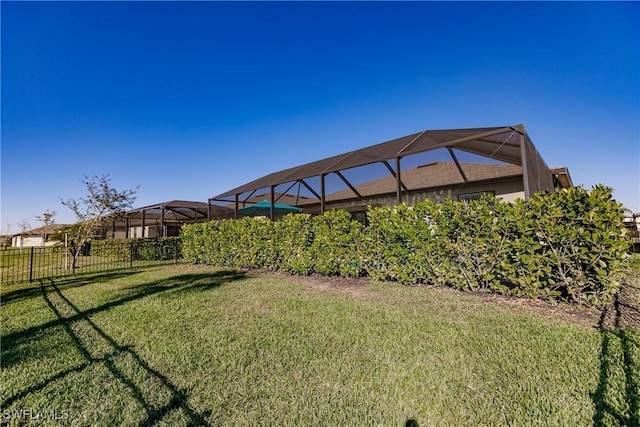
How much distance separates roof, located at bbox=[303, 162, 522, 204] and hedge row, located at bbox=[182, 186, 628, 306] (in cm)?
427

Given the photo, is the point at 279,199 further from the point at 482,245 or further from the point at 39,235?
the point at 39,235

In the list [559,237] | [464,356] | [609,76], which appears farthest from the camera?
[609,76]

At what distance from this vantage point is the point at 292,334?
133 inches

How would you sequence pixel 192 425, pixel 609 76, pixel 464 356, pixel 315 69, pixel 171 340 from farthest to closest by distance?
pixel 315 69
pixel 609 76
pixel 171 340
pixel 464 356
pixel 192 425

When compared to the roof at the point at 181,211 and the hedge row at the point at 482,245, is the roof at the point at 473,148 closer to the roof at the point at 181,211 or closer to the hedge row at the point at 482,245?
the hedge row at the point at 482,245

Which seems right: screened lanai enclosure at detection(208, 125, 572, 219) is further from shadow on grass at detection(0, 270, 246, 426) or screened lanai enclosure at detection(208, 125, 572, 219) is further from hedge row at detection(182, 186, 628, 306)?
shadow on grass at detection(0, 270, 246, 426)

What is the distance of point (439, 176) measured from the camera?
1121cm

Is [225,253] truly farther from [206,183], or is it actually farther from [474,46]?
[474,46]

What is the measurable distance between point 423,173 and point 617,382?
10.1 metres

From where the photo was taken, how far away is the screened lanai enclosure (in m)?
6.56

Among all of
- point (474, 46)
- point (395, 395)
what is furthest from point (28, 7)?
point (474, 46)

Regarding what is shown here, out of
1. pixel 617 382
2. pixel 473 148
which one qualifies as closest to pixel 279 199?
pixel 473 148

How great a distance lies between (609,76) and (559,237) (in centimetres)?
872

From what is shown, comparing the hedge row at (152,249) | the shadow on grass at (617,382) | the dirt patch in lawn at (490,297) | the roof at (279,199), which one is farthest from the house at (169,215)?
the shadow on grass at (617,382)
